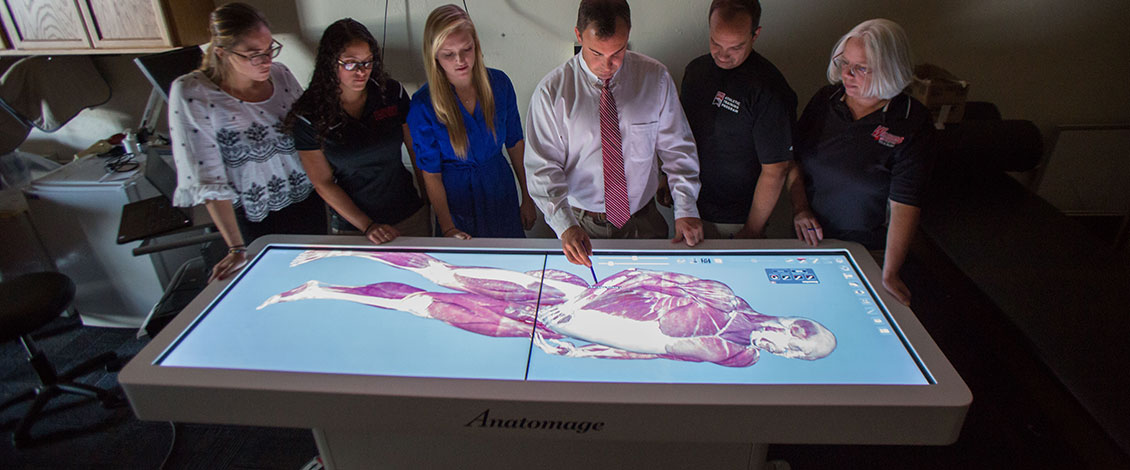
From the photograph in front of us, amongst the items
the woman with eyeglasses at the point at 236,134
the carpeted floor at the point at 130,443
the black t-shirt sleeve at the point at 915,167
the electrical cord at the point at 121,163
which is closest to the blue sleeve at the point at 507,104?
the woman with eyeglasses at the point at 236,134

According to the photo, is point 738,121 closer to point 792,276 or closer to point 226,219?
point 792,276

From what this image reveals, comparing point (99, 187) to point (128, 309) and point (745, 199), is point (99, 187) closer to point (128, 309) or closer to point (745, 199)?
point (128, 309)

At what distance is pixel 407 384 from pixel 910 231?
1396 mm

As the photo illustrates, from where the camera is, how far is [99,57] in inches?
114

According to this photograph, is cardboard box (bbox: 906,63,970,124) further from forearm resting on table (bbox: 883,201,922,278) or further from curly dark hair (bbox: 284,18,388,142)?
curly dark hair (bbox: 284,18,388,142)

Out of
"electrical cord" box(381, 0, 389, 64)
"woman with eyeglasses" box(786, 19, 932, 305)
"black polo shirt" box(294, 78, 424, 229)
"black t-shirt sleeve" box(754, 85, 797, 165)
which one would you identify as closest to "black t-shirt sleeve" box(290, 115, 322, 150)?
"black polo shirt" box(294, 78, 424, 229)

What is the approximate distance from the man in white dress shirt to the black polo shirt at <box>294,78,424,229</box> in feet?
1.67

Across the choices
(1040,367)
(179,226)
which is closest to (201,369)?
(179,226)

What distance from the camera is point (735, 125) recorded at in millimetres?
1836

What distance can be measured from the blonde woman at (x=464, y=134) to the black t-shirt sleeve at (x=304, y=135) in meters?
0.30

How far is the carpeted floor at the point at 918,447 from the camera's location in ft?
6.31

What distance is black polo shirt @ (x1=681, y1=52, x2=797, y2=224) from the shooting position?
1.75 metres

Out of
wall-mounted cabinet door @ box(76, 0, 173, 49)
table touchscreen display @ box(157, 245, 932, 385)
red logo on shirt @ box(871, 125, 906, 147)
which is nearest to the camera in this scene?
table touchscreen display @ box(157, 245, 932, 385)

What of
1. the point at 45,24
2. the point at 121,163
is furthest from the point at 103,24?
the point at 121,163
